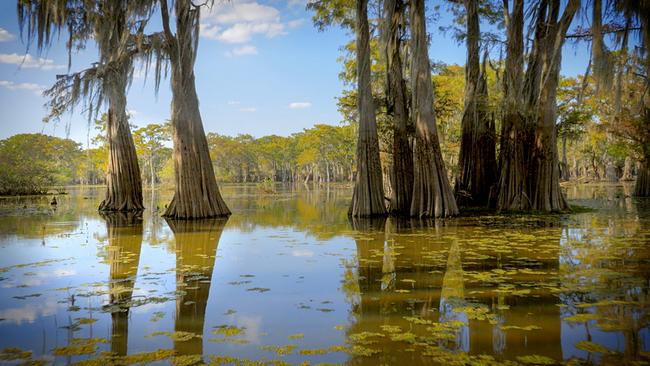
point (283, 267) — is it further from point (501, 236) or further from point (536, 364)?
Result: point (501, 236)

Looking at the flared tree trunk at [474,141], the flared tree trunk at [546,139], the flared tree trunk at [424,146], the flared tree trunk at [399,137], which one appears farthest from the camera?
the flared tree trunk at [474,141]

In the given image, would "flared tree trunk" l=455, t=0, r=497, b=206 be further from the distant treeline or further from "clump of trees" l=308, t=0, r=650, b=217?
the distant treeline

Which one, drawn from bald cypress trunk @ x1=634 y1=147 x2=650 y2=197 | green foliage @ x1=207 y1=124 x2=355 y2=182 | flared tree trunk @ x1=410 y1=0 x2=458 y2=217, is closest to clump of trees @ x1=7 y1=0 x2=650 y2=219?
flared tree trunk @ x1=410 y1=0 x2=458 y2=217

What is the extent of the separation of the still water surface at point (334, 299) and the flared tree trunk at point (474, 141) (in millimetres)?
5665

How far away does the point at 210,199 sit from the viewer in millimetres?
13273

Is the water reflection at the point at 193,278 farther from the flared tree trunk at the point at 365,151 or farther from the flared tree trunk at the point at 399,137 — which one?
the flared tree trunk at the point at 399,137

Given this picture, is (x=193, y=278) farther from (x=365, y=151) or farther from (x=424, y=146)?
(x=424, y=146)

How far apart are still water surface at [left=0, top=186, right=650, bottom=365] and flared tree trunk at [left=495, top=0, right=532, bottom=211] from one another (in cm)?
371

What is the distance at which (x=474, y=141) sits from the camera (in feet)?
45.4

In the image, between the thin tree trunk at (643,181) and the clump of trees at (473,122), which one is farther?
the thin tree trunk at (643,181)

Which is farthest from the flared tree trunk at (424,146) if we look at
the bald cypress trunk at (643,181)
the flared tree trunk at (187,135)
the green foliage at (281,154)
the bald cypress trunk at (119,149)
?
the green foliage at (281,154)

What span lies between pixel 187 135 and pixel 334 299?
976cm

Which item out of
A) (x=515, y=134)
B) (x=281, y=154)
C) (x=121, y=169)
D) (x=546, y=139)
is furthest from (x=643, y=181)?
(x=281, y=154)

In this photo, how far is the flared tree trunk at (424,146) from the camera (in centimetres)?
1174
